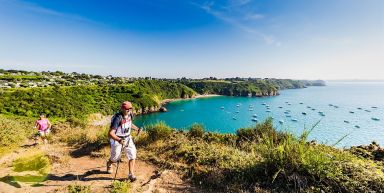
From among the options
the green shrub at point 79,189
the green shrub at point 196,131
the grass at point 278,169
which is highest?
the grass at point 278,169

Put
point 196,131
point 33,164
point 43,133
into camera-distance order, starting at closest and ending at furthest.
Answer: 1. point 33,164
2. point 43,133
3. point 196,131

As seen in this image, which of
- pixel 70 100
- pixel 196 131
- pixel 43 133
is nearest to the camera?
pixel 43 133

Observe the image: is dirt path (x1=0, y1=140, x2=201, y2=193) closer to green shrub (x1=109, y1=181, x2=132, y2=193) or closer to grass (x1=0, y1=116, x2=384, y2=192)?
green shrub (x1=109, y1=181, x2=132, y2=193)

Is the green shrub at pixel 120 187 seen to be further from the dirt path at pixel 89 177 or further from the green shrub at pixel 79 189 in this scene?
the green shrub at pixel 79 189

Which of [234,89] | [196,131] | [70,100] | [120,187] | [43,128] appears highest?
[120,187]

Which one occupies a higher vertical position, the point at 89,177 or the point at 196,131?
the point at 89,177

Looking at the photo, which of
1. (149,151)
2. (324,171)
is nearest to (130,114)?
(149,151)

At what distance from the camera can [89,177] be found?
5.19 metres

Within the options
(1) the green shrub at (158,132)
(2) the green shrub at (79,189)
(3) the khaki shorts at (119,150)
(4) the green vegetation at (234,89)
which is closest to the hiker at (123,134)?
(3) the khaki shorts at (119,150)

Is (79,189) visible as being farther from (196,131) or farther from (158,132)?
(196,131)

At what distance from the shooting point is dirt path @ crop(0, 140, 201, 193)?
4.57 m

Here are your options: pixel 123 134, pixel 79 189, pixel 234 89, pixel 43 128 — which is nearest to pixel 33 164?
pixel 79 189

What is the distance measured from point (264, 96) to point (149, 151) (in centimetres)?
18010

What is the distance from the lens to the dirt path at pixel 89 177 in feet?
15.0
